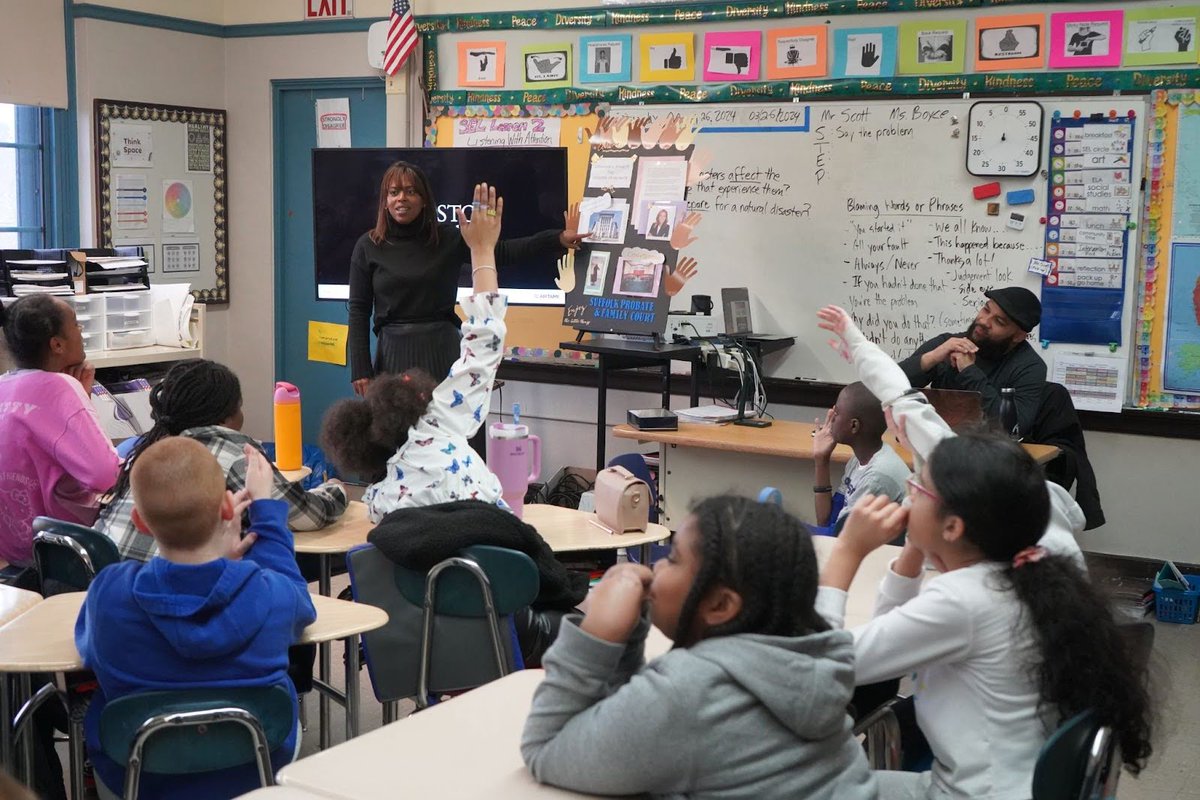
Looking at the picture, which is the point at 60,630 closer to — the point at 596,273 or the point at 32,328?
the point at 32,328

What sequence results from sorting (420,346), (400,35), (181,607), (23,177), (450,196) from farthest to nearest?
(23,177)
(400,35)
(450,196)
(420,346)
(181,607)

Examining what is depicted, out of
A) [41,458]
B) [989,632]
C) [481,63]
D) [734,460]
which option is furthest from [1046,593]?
[481,63]

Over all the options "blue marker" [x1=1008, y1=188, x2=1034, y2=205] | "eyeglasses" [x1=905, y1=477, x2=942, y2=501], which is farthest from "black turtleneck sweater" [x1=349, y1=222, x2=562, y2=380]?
"eyeglasses" [x1=905, y1=477, x2=942, y2=501]

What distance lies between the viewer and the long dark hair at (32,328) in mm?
3443

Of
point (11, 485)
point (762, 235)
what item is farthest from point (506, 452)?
point (762, 235)

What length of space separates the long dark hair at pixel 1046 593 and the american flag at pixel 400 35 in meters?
5.04

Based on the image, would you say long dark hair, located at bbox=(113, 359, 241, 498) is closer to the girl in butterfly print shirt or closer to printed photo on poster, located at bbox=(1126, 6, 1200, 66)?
the girl in butterfly print shirt

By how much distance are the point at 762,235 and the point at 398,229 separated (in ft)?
5.51

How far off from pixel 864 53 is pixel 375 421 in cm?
316

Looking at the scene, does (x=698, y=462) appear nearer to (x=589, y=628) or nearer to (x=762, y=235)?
(x=762, y=235)

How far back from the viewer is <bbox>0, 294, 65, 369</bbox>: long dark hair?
3443 mm

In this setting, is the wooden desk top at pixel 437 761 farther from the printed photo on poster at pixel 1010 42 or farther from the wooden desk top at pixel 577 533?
the printed photo on poster at pixel 1010 42

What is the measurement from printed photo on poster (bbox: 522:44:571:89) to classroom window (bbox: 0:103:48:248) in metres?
2.47

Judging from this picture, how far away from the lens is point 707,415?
494 centimetres
